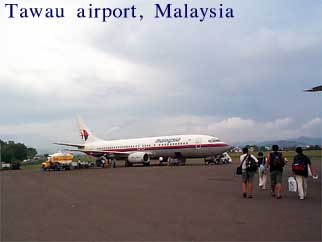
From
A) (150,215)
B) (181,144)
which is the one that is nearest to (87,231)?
(150,215)

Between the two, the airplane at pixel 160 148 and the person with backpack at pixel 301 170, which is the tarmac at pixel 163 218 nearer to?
the person with backpack at pixel 301 170

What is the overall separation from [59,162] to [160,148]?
35.9 feet

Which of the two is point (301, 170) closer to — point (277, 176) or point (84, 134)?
point (277, 176)

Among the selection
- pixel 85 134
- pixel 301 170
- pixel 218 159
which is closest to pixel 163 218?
pixel 301 170

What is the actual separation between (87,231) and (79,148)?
5255 centimetres

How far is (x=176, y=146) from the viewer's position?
4350 cm

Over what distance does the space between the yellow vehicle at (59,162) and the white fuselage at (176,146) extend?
7.88 meters

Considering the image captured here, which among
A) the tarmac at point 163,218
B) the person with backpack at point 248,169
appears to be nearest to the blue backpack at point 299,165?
the tarmac at point 163,218

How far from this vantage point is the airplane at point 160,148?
137ft

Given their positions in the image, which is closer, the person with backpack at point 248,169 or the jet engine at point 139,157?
the person with backpack at point 248,169

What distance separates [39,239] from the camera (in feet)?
22.8

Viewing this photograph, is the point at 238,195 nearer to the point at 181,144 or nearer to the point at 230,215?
the point at 230,215

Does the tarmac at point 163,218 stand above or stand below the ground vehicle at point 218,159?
below

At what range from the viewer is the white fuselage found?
41.6 m
